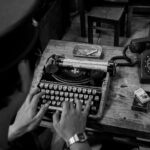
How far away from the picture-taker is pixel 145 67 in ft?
4.31

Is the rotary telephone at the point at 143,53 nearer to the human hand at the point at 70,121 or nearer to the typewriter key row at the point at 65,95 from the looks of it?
the typewriter key row at the point at 65,95

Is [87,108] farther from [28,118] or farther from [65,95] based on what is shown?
[28,118]

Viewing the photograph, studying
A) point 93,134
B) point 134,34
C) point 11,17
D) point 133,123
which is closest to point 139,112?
point 133,123

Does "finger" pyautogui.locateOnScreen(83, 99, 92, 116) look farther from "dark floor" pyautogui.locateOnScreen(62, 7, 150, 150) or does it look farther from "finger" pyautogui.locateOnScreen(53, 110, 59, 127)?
"dark floor" pyautogui.locateOnScreen(62, 7, 150, 150)

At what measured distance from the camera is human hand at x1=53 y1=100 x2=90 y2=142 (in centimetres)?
105

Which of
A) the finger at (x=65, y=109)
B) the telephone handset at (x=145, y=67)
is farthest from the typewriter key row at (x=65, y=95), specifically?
A: the telephone handset at (x=145, y=67)

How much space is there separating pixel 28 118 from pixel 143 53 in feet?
2.45

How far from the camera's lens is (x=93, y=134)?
147cm

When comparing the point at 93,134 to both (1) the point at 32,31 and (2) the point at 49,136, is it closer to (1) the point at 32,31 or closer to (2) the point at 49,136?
(2) the point at 49,136

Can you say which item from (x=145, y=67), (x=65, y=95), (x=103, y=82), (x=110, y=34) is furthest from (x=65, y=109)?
(x=110, y=34)

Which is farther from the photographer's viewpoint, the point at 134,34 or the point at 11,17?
the point at 134,34

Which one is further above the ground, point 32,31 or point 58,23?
point 32,31

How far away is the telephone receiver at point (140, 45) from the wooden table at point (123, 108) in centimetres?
11

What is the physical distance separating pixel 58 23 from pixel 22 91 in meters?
2.43
